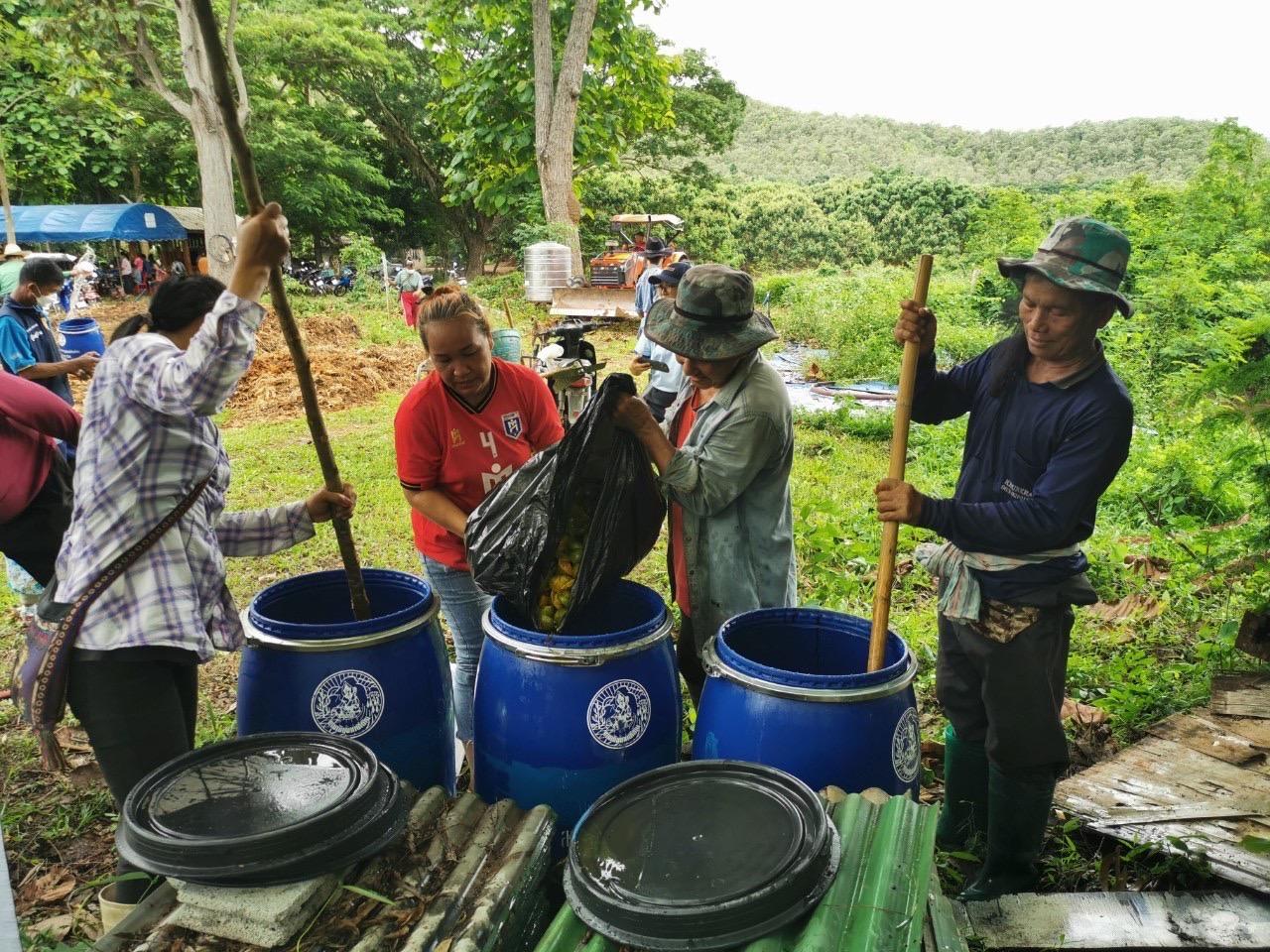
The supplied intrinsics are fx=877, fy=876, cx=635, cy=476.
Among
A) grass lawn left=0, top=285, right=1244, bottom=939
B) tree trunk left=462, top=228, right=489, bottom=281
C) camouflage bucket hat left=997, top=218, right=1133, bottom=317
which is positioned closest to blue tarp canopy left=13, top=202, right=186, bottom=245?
tree trunk left=462, top=228, right=489, bottom=281

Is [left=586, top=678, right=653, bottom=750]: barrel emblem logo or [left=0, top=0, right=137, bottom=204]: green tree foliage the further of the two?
[left=0, top=0, right=137, bottom=204]: green tree foliage

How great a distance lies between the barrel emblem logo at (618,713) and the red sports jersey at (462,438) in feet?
3.21

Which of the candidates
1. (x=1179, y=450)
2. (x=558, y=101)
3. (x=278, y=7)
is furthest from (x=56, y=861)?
(x=278, y=7)

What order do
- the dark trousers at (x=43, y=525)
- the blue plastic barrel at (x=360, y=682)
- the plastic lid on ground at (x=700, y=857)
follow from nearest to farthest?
the plastic lid on ground at (x=700, y=857) → the blue plastic barrel at (x=360, y=682) → the dark trousers at (x=43, y=525)

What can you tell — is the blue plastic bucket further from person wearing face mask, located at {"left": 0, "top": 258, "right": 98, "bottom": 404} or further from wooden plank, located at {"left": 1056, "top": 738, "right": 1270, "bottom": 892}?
wooden plank, located at {"left": 1056, "top": 738, "right": 1270, "bottom": 892}

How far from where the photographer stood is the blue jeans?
3.26 m

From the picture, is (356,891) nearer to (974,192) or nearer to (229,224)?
(229,224)

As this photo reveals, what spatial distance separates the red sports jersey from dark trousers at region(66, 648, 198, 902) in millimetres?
949

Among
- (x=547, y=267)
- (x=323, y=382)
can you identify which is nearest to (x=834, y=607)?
(x=323, y=382)

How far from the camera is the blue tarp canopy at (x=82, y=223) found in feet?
77.1

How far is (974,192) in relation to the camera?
38781 mm

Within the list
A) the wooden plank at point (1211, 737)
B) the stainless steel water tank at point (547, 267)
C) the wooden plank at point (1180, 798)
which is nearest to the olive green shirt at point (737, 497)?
the wooden plank at point (1180, 798)

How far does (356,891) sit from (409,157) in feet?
113

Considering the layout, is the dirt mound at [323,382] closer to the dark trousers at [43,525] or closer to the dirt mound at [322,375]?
the dirt mound at [322,375]
